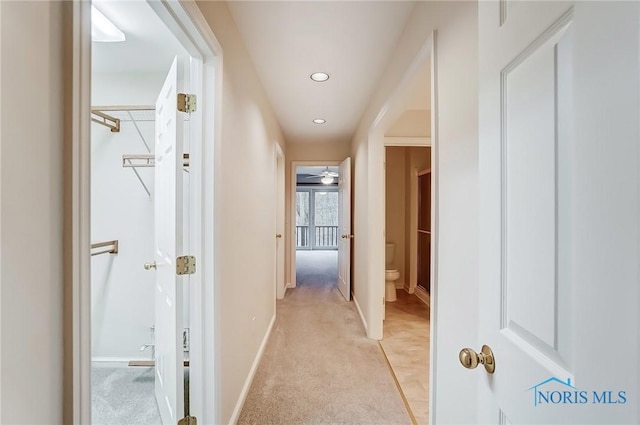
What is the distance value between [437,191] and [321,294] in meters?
3.54

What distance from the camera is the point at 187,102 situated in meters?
1.41

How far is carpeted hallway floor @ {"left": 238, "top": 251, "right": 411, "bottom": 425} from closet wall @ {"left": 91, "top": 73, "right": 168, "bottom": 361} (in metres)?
1.13

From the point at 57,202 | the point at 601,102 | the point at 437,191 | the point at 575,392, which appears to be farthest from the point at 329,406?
the point at 601,102

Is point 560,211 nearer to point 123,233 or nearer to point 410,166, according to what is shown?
point 123,233

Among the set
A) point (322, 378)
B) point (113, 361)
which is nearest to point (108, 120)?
point (113, 361)

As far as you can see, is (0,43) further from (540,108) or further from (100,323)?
(100,323)

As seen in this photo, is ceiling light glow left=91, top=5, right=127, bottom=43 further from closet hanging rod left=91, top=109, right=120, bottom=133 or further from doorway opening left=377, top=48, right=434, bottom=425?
doorway opening left=377, top=48, right=434, bottom=425

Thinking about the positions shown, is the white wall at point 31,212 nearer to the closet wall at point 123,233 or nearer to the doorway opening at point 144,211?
the doorway opening at point 144,211

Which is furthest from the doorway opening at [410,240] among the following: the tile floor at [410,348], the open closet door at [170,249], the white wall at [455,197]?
the open closet door at [170,249]

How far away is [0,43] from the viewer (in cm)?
50

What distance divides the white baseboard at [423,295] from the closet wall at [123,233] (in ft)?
11.5

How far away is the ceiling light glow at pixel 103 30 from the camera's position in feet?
4.96

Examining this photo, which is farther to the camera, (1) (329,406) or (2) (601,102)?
(1) (329,406)

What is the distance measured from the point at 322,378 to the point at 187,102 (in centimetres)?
212
